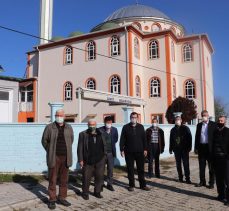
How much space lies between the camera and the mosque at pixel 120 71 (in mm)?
28000

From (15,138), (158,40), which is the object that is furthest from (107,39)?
(15,138)

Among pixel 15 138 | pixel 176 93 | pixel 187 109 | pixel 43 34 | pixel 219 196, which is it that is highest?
pixel 43 34

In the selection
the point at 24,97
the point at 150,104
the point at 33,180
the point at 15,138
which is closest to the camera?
the point at 33,180

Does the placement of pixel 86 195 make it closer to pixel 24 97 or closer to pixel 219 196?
pixel 219 196

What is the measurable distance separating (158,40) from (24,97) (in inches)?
582

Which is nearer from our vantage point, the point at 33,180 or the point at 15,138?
the point at 33,180

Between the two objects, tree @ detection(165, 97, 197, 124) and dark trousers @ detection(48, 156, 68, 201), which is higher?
tree @ detection(165, 97, 197, 124)

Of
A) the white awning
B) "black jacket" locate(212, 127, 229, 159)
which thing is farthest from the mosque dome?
"black jacket" locate(212, 127, 229, 159)

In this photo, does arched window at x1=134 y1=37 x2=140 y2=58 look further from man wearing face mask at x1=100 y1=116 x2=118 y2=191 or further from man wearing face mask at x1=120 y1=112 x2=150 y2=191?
man wearing face mask at x1=120 y1=112 x2=150 y2=191

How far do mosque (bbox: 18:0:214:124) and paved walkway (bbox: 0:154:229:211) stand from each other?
18437mm

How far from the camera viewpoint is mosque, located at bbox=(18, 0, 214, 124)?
91.9 ft

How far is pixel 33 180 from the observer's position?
8.98 meters

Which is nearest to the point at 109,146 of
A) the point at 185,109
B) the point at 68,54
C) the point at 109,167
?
the point at 109,167

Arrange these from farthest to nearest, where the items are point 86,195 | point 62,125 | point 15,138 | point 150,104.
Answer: point 150,104
point 15,138
point 86,195
point 62,125
